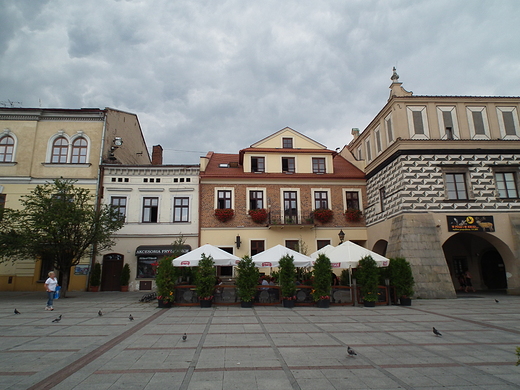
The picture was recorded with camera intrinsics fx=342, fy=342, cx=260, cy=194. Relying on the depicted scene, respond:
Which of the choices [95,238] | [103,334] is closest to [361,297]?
[103,334]

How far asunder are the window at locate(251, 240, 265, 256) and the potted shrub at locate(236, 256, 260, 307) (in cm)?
842

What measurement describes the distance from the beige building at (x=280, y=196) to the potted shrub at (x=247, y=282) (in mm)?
8084

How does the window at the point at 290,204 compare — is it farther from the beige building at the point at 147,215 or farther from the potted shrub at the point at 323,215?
the beige building at the point at 147,215

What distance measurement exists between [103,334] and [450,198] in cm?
1914

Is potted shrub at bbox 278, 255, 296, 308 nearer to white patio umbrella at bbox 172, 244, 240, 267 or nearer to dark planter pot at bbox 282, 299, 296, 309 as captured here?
dark planter pot at bbox 282, 299, 296, 309

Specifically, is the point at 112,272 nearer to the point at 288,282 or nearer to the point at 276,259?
the point at 276,259

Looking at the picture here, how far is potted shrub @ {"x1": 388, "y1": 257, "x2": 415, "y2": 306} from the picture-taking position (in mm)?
15703

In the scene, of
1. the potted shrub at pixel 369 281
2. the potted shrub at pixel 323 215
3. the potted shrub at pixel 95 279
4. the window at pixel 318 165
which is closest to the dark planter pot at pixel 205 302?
the potted shrub at pixel 369 281

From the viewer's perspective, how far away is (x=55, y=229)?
1805 centimetres

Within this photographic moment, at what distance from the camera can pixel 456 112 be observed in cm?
2119

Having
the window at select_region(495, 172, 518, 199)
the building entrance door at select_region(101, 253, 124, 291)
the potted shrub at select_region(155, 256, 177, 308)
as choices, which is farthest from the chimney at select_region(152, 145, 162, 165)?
the window at select_region(495, 172, 518, 199)

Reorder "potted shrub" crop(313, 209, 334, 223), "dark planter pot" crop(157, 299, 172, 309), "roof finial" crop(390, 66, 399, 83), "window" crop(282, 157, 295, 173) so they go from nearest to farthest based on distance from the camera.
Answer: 1. "dark planter pot" crop(157, 299, 172, 309)
2. "roof finial" crop(390, 66, 399, 83)
3. "potted shrub" crop(313, 209, 334, 223)
4. "window" crop(282, 157, 295, 173)

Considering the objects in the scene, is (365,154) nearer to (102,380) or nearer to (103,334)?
(103,334)

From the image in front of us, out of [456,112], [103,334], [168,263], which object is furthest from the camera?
[456,112]
